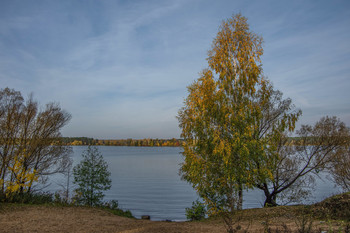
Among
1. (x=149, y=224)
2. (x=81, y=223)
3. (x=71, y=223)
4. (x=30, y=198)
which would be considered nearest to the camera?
(x=71, y=223)

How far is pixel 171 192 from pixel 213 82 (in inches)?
885

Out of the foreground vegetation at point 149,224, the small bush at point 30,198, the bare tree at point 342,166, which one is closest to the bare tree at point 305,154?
the bare tree at point 342,166

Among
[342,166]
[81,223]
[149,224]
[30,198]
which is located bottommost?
[149,224]

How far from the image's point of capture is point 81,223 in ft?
38.2

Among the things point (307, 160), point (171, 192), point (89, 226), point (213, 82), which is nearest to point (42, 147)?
point (89, 226)

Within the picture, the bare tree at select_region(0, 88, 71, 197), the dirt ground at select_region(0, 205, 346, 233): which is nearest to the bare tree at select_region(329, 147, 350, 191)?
the dirt ground at select_region(0, 205, 346, 233)

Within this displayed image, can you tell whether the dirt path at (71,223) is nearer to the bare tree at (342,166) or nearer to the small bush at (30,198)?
the small bush at (30,198)

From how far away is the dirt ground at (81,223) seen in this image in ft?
32.4

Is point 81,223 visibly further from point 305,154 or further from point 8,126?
point 305,154

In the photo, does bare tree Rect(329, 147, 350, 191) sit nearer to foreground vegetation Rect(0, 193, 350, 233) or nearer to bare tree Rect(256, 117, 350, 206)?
bare tree Rect(256, 117, 350, 206)

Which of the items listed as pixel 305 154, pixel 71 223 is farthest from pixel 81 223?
pixel 305 154

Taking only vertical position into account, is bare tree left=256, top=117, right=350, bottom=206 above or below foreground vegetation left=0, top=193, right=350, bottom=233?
above

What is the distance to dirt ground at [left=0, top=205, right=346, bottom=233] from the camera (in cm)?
988

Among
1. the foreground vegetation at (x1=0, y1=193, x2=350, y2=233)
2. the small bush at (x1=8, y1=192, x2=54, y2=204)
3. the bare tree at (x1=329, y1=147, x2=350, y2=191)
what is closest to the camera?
the foreground vegetation at (x1=0, y1=193, x2=350, y2=233)
